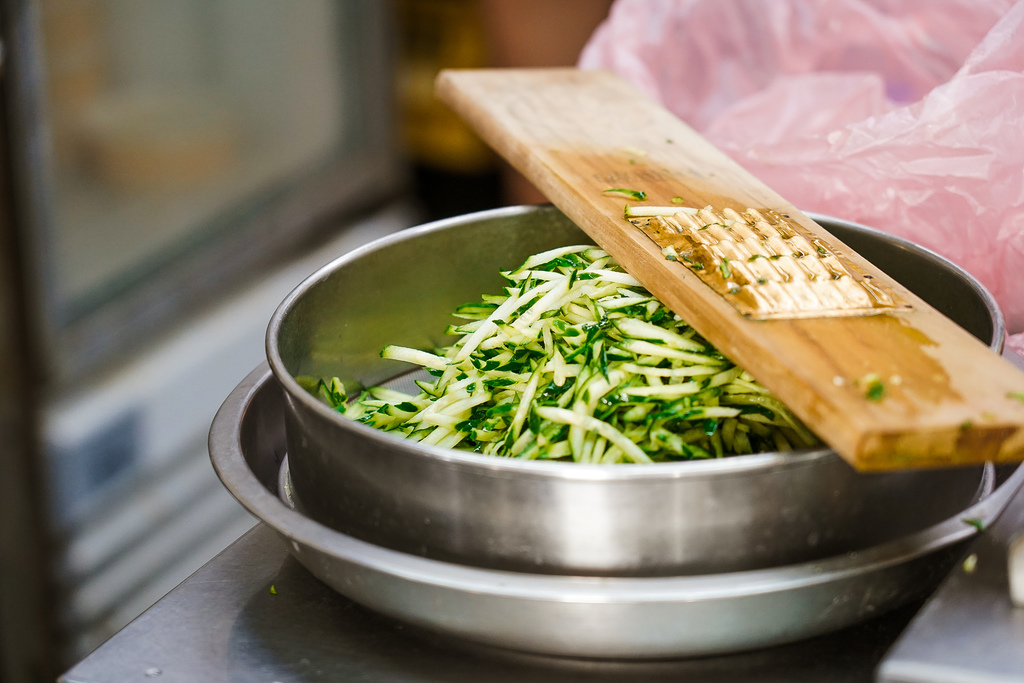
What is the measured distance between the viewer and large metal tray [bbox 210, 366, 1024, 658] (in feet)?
2.17

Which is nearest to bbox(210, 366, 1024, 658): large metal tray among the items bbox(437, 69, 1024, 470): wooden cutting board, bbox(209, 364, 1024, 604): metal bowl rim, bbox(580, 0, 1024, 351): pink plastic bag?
bbox(209, 364, 1024, 604): metal bowl rim

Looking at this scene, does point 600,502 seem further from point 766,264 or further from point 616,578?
point 766,264

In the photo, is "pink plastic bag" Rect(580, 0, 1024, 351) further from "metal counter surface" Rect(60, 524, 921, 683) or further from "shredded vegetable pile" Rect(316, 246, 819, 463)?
"metal counter surface" Rect(60, 524, 921, 683)

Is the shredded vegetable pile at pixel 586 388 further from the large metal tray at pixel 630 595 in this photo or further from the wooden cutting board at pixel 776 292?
the large metal tray at pixel 630 595

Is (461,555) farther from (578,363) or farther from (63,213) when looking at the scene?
(63,213)

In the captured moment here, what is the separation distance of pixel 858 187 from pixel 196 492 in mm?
1848

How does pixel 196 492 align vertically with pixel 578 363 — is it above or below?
below

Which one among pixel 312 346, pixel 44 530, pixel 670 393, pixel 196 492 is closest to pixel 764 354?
pixel 670 393

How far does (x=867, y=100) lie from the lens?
4.68ft

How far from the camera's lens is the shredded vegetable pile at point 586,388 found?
32.3 inches

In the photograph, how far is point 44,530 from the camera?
2074 millimetres

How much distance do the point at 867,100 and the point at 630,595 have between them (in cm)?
104

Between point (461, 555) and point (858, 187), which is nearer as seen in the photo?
point (461, 555)

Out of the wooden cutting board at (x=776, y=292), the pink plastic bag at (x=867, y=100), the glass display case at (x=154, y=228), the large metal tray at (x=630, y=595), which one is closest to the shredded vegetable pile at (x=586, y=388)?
the wooden cutting board at (x=776, y=292)
